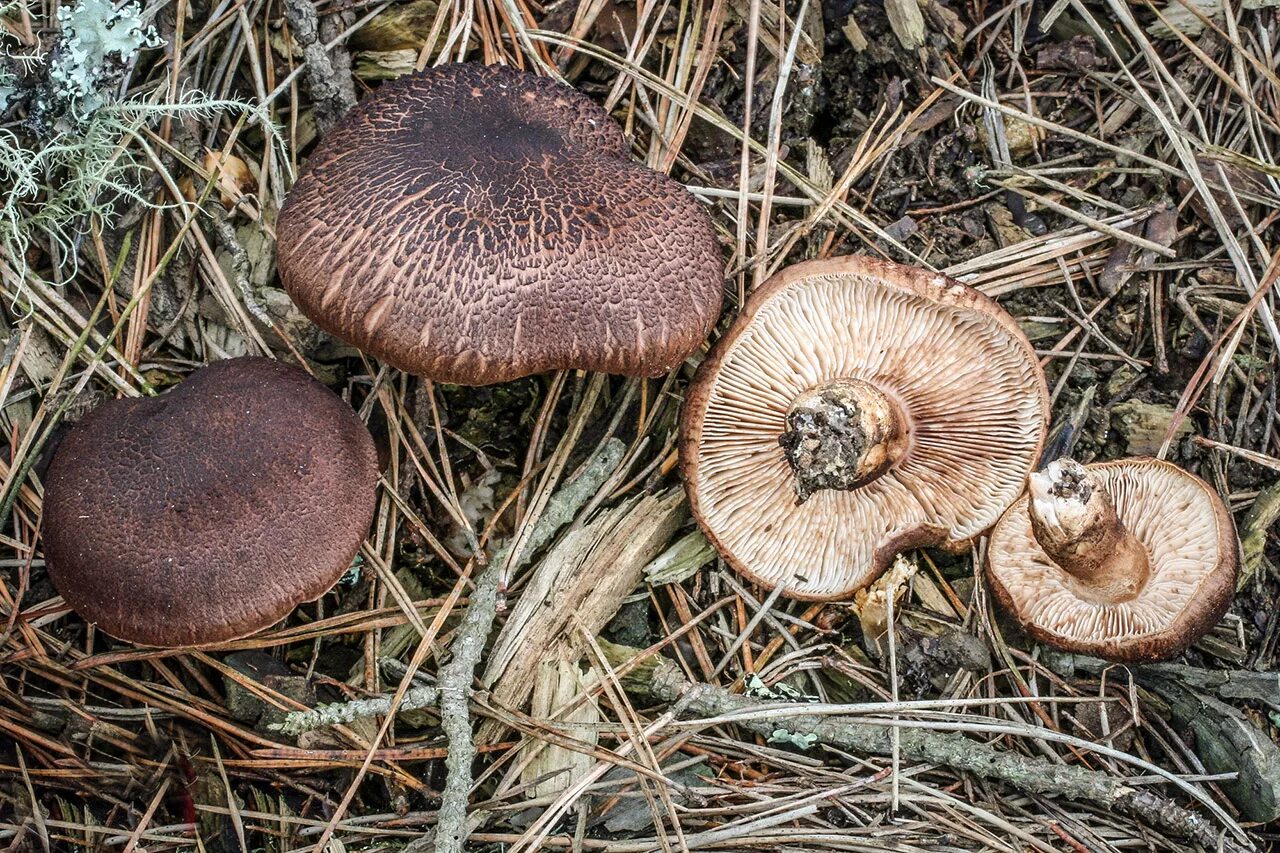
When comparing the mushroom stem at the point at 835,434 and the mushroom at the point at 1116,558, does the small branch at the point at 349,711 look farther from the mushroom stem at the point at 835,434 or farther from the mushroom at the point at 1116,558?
the mushroom at the point at 1116,558

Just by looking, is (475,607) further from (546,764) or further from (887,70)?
(887,70)

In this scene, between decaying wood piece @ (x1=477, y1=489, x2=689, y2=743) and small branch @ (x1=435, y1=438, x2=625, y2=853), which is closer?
small branch @ (x1=435, y1=438, x2=625, y2=853)

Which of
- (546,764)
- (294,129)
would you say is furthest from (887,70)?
(546,764)

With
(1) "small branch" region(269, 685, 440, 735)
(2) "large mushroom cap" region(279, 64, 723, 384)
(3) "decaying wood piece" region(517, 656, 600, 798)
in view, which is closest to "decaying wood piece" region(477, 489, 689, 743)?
(3) "decaying wood piece" region(517, 656, 600, 798)

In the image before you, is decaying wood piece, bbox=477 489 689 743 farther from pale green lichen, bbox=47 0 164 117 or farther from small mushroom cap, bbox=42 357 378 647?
pale green lichen, bbox=47 0 164 117

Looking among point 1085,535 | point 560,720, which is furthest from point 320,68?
point 1085,535

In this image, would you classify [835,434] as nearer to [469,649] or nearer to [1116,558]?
[1116,558]
